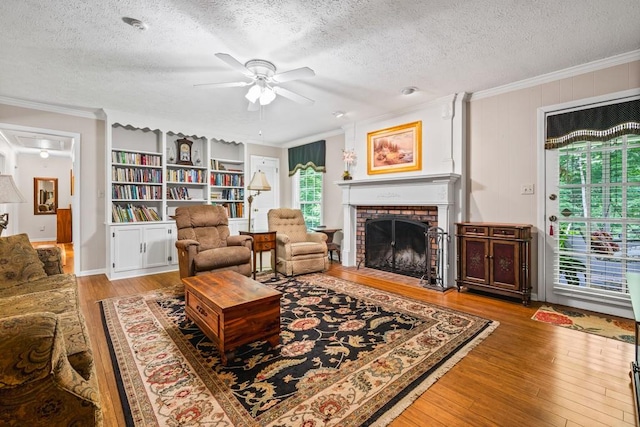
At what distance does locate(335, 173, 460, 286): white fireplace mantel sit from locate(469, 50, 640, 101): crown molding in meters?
1.04

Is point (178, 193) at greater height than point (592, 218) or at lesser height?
greater

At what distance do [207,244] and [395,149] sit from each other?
2.98 metres

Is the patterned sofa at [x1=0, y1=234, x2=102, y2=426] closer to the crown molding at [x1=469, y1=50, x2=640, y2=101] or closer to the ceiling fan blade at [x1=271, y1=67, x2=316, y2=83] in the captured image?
the ceiling fan blade at [x1=271, y1=67, x2=316, y2=83]

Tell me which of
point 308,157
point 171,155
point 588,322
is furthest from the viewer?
point 308,157

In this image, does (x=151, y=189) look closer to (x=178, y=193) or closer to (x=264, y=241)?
(x=178, y=193)

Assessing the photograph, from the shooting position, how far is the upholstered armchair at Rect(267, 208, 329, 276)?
4.25 m

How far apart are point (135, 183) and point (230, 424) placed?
4.33 m

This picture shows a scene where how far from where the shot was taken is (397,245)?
4480 mm

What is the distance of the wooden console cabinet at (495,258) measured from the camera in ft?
10.2

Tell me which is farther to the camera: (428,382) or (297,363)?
(297,363)

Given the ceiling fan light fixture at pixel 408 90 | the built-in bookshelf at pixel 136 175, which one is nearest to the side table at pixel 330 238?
the ceiling fan light fixture at pixel 408 90

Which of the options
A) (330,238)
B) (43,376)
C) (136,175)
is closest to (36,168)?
(136,175)

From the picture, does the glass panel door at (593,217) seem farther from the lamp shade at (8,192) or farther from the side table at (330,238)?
the lamp shade at (8,192)

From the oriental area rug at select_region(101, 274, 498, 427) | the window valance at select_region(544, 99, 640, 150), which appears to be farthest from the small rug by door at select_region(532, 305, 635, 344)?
the window valance at select_region(544, 99, 640, 150)
